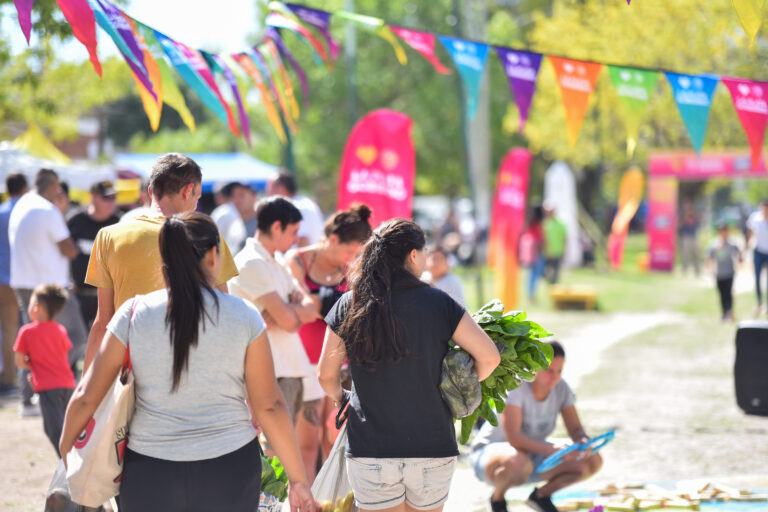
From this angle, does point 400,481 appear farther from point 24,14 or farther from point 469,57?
point 469,57

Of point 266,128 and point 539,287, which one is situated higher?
point 266,128

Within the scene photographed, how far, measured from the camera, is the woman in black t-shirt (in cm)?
354

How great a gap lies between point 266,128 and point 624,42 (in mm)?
16063

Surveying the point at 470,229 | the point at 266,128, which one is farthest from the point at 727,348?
the point at 266,128

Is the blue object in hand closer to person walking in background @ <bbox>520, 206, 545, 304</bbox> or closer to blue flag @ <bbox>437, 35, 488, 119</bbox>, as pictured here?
blue flag @ <bbox>437, 35, 488, 119</bbox>

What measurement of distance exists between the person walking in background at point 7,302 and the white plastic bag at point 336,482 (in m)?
Answer: 5.98

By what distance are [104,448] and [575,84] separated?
6223 millimetres

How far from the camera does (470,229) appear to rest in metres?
29.4


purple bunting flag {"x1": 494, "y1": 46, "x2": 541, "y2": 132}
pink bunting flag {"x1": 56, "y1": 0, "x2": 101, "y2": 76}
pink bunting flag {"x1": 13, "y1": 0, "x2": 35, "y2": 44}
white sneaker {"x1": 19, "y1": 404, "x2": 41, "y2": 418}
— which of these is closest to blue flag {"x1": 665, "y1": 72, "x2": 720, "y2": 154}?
purple bunting flag {"x1": 494, "y1": 46, "x2": 541, "y2": 132}

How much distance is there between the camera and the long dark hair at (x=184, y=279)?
117 inches

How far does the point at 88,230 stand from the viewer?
904 centimetres

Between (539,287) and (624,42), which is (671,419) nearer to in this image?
(539,287)

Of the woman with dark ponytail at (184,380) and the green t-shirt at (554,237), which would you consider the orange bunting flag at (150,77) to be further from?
the green t-shirt at (554,237)

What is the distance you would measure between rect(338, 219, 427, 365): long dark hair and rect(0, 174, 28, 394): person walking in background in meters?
6.16
